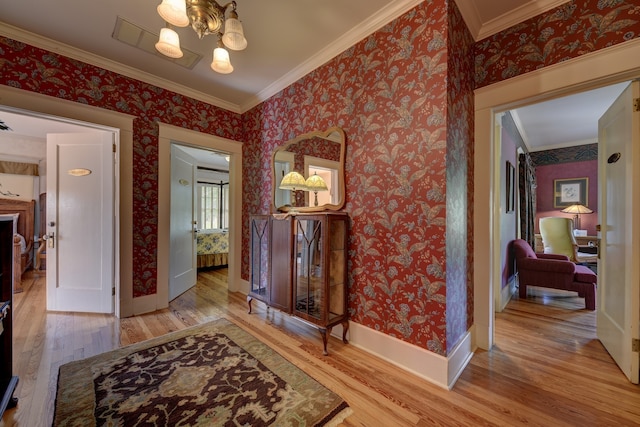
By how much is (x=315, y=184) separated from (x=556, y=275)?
10.8 ft

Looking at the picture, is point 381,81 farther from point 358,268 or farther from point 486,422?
point 486,422

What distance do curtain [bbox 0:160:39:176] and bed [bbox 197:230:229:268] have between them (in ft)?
10.8

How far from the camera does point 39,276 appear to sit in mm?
4289

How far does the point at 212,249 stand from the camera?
16.6 feet

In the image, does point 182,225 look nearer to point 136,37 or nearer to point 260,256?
point 260,256

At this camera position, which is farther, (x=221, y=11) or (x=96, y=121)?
(x=96, y=121)

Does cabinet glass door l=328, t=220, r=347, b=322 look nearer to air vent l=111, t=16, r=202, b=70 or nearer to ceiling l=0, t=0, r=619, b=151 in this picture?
ceiling l=0, t=0, r=619, b=151

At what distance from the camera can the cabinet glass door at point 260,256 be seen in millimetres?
2646

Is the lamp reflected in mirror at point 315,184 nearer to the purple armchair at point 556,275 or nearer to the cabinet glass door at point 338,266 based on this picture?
the cabinet glass door at point 338,266

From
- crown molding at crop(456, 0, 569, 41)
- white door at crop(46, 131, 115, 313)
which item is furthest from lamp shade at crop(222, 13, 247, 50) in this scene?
white door at crop(46, 131, 115, 313)

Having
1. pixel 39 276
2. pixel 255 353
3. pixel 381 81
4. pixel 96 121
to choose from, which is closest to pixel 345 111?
pixel 381 81

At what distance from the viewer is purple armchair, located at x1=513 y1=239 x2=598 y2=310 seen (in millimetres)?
3033

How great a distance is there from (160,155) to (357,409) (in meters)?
3.14

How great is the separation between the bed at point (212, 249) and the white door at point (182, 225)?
3.30 feet
